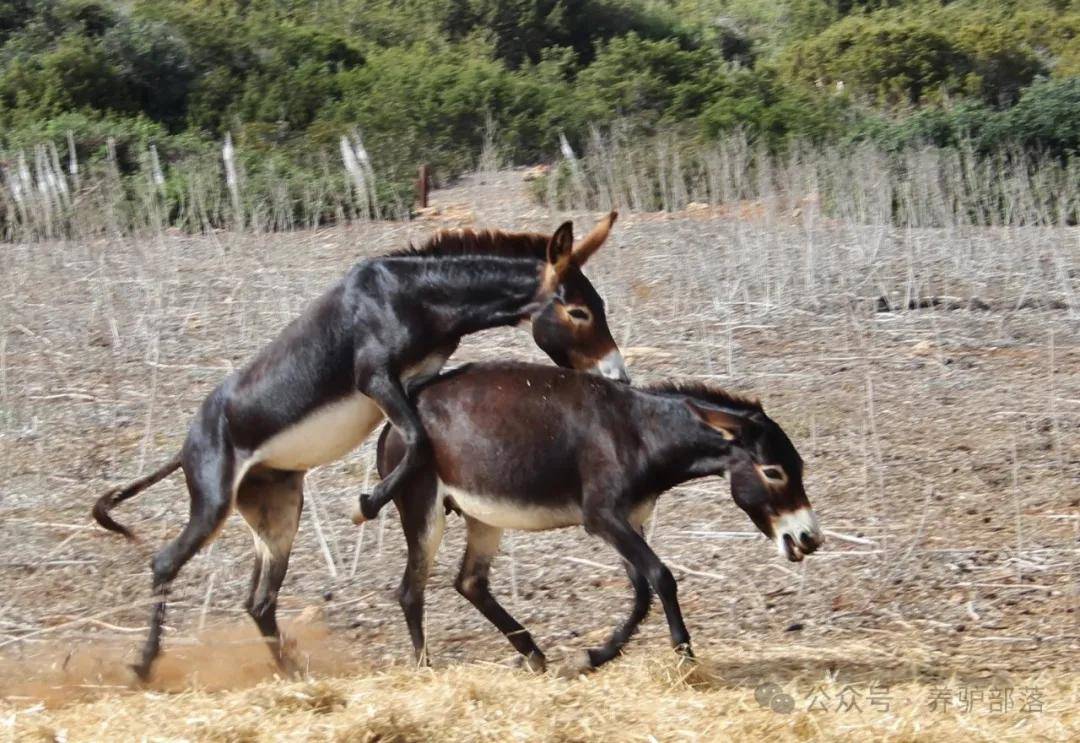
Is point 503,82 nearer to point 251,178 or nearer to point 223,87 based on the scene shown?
point 223,87

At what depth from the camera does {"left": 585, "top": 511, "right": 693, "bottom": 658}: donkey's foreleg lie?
6398 millimetres

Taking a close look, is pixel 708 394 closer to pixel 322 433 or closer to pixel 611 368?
pixel 611 368

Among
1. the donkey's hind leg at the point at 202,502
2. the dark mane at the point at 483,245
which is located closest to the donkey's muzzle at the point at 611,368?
the dark mane at the point at 483,245

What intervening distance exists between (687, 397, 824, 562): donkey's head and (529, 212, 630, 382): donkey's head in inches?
23.4

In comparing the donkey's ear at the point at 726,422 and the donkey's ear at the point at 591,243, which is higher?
the donkey's ear at the point at 591,243

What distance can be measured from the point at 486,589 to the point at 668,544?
1.97 metres

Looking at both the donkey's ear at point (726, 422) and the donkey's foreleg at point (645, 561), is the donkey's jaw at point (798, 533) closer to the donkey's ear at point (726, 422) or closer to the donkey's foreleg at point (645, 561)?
the donkey's ear at point (726, 422)

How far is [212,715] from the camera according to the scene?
579 centimetres

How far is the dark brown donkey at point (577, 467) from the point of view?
6566 mm

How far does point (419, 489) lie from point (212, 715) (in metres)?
1.66

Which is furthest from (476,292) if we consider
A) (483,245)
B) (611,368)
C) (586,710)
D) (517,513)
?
(586,710)

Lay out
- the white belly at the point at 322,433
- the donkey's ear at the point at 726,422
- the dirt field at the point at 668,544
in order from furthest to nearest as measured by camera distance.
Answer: the white belly at the point at 322,433 → the donkey's ear at the point at 726,422 → the dirt field at the point at 668,544

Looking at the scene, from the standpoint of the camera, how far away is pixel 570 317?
22.7ft

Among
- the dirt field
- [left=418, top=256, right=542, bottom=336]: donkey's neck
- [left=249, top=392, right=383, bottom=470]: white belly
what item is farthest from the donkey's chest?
the dirt field
